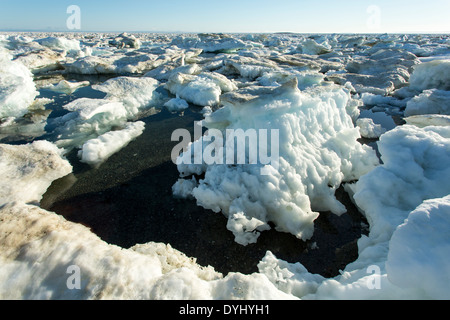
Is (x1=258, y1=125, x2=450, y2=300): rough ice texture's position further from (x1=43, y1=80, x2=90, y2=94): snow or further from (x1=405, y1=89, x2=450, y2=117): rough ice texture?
(x1=43, y1=80, x2=90, y2=94): snow

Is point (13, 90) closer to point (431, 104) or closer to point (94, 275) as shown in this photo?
point (94, 275)

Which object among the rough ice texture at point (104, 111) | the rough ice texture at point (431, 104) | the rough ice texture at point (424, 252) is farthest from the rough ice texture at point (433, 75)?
the rough ice texture at point (104, 111)

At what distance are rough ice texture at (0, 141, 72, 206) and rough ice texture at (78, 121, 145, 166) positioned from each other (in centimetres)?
43

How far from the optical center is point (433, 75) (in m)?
9.16

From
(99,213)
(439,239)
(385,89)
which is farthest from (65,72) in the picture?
(439,239)

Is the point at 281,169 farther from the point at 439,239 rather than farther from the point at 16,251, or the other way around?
the point at 16,251

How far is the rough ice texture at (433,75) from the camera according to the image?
8.89 meters

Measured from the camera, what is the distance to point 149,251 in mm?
2537

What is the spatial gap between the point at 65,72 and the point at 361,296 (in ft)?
62.1

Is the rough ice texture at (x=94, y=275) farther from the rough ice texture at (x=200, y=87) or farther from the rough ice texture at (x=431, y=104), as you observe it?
the rough ice texture at (x=431, y=104)

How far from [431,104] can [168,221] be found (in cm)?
843

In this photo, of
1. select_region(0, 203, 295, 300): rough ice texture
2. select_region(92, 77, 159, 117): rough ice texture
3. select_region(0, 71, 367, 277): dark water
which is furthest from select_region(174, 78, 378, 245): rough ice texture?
select_region(92, 77, 159, 117): rough ice texture

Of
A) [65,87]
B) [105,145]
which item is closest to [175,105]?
[105,145]

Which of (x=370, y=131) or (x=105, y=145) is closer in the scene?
(x=105, y=145)
